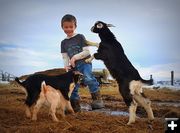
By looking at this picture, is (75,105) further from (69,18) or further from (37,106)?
(69,18)

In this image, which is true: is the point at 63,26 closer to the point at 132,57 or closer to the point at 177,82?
the point at 132,57

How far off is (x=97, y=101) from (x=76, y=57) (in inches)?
15.2

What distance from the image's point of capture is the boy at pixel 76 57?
2648 mm

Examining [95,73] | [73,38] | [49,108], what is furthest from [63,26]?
[49,108]

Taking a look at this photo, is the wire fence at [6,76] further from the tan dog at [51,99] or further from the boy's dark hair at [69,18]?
the boy's dark hair at [69,18]

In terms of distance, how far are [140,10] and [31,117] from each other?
1.28 metres

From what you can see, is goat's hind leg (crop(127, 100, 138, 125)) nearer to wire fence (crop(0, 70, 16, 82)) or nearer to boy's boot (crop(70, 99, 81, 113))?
boy's boot (crop(70, 99, 81, 113))

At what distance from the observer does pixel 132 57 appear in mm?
2756

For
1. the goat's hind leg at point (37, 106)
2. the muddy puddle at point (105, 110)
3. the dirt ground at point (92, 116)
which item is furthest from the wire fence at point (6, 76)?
the muddy puddle at point (105, 110)

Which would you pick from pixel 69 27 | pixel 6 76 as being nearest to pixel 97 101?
pixel 69 27

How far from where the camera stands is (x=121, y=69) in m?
2.49

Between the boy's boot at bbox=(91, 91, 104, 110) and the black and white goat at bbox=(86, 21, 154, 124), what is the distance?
250 mm

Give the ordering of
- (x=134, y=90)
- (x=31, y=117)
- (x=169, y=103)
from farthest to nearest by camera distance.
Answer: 1. (x=169, y=103)
2. (x=31, y=117)
3. (x=134, y=90)

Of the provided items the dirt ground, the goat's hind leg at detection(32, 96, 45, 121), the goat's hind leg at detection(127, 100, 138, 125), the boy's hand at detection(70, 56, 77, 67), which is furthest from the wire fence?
the goat's hind leg at detection(127, 100, 138, 125)
